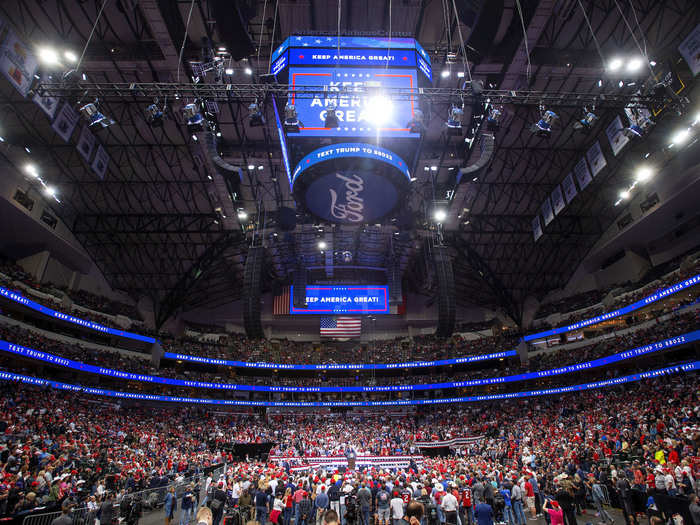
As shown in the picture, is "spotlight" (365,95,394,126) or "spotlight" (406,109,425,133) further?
"spotlight" (365,95,394,126)

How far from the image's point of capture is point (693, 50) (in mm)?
12977

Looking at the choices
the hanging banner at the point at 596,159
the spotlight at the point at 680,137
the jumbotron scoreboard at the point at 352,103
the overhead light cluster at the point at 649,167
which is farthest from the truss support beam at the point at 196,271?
the spotlight at the point at 680,137

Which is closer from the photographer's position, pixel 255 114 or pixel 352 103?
pixel 352 103

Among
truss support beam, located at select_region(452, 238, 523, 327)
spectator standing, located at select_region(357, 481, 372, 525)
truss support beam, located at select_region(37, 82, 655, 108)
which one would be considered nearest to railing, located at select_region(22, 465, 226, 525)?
spectator standing, located at select_region(357, 481, 372, 525)

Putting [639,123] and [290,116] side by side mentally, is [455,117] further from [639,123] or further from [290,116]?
[639,123]

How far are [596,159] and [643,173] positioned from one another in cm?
758

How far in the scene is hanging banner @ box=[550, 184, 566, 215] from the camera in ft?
75.0

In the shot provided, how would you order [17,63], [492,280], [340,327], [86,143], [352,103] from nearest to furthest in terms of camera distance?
[17,63]
[352,103]
[86,143]
[492,280]
[340,327]

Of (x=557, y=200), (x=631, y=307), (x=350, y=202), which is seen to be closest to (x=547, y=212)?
(x=557, y=200)

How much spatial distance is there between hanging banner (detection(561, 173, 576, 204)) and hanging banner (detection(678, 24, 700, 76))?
28.3ft

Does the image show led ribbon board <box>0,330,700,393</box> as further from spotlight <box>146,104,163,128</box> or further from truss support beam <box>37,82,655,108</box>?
spotlight <box>146,104,163,128</box>

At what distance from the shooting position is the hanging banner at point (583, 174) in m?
19.8

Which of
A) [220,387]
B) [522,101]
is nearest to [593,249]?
[522,101]

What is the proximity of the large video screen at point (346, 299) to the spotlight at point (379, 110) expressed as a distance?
22.4 meters
